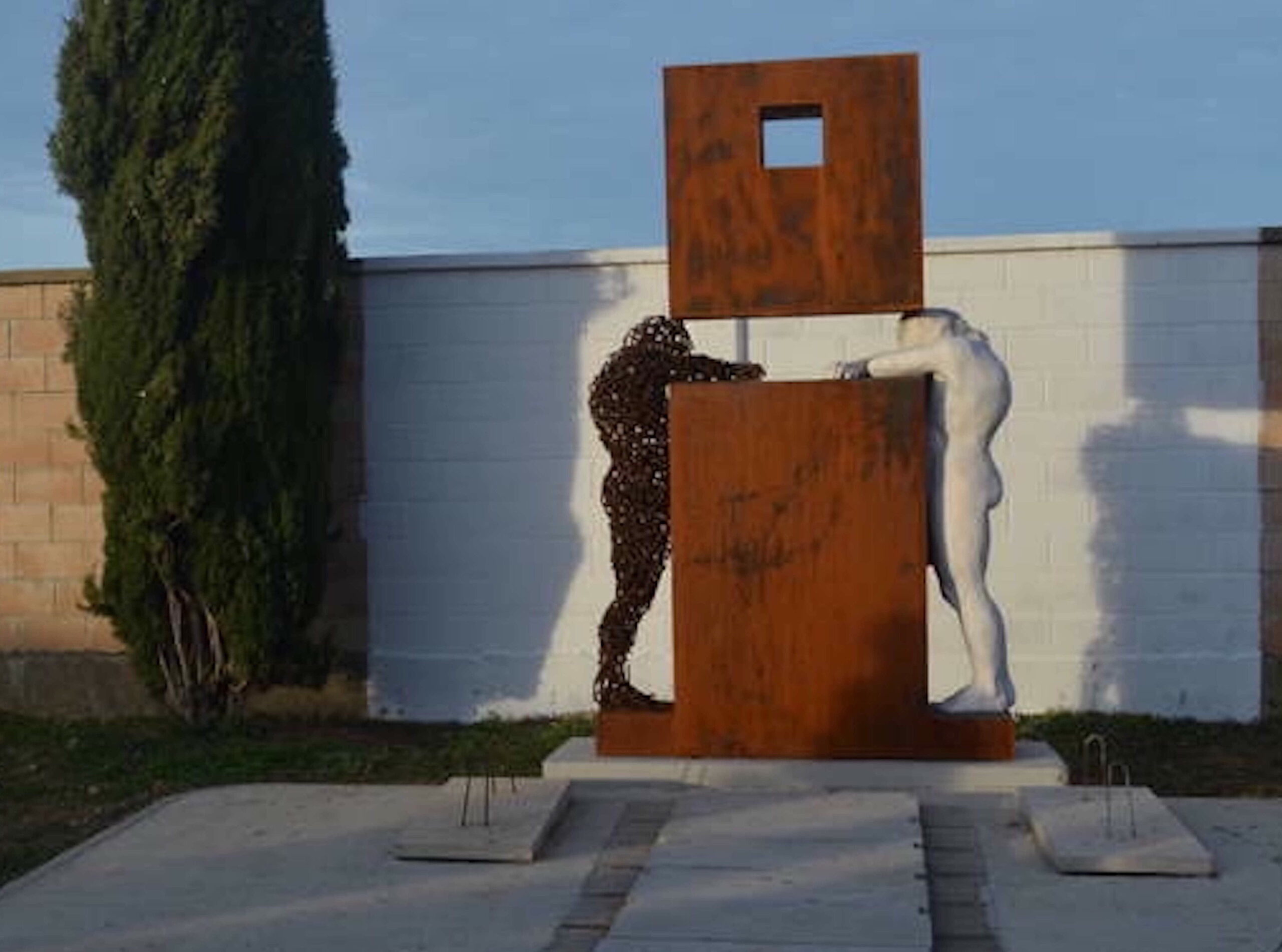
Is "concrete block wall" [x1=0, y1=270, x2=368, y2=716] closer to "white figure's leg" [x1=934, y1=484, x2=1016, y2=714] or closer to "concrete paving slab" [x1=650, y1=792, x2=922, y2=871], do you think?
"concrete paving slab" [x1=650, y1=792, x2=922, y2=871]

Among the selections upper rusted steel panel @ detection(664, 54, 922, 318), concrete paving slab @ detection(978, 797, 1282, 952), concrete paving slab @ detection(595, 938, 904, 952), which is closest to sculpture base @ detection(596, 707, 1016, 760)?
concrete paving slab @ detection(978, 797, 1282, 952)

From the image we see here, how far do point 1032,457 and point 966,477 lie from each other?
213 cm

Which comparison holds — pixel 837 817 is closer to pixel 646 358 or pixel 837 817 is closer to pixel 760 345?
pixel 646 358

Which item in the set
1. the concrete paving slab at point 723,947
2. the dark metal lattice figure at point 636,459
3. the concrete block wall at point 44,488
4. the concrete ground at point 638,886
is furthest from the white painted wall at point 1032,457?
the concrete paving slab at point 723,947

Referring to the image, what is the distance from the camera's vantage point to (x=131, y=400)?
25.2 ft

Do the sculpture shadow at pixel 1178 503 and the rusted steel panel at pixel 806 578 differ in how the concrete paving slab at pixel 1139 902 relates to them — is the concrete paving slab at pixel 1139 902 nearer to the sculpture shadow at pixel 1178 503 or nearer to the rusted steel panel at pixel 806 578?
the rusted steel panel at pixel 806 578

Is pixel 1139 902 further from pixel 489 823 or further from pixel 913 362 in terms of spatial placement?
pixel 913 362

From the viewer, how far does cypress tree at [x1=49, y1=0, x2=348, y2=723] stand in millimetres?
7613

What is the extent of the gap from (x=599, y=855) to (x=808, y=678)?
1251mm

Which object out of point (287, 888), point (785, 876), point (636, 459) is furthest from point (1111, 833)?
point (287, 888)

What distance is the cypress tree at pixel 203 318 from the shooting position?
7.61 m

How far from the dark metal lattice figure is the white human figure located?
0.74m

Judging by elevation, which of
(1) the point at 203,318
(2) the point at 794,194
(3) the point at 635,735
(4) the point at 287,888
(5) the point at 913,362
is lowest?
(4) the point at 287,888

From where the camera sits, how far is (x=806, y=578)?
6.05 meters
